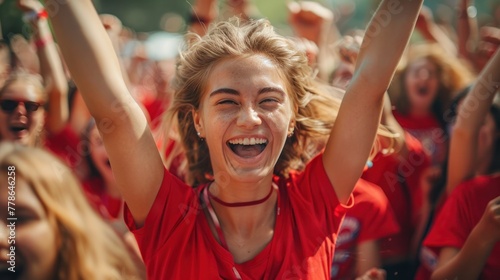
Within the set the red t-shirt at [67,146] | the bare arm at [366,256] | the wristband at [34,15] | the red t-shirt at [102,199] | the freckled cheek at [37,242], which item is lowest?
the red t-shirt at [102,199]

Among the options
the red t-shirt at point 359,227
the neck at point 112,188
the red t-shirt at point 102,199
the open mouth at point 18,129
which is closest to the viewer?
the red t-shirt at point 359,227

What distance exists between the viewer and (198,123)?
6.73ft

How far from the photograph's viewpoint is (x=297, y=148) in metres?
2.20

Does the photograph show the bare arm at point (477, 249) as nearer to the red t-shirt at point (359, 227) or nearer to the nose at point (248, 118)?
the red t-shirt at point (359, 227)

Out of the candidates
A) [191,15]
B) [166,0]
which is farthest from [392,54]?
[166,0]

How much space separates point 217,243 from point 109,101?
53 centimetres

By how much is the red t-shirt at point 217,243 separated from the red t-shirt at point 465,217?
0.69 metres

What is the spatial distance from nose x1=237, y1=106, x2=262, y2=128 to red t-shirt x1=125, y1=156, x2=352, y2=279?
0.27 m

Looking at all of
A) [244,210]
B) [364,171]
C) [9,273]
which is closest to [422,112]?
[364,171]

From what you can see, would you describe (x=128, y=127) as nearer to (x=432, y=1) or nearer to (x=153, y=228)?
(x=153, y=228)

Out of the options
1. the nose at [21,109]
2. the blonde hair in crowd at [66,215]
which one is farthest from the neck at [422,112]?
the blonde hair in crowd at [66,215]

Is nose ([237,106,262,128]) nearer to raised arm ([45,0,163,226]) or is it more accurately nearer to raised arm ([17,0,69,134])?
raised arm ([45,0,163,226])

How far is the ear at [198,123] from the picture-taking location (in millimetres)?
2025

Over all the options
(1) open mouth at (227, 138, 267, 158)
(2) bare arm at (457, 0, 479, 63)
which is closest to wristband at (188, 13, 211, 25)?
(1) open mouth at (227, 138, 267, 158)
